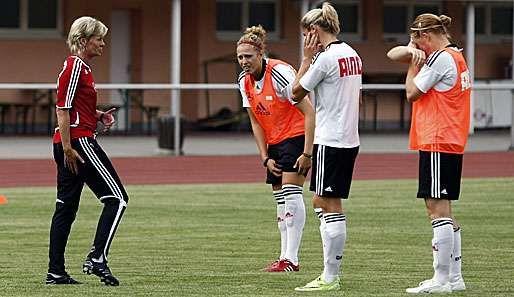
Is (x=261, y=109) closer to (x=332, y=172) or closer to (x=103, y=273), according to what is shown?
(x=332, y=172)

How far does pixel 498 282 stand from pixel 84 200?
342 inches

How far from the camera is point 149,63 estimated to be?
Result: 108 feet

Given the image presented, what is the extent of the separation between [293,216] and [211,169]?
12555mm

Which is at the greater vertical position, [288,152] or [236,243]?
[288,152]

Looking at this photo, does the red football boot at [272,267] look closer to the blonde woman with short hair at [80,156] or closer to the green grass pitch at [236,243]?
the green grass pitch at [236,243]

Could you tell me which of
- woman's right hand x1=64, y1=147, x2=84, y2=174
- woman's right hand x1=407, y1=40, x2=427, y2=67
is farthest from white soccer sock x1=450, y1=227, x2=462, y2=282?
woman's right hand x1=64, y1=147, x2=84, y2=174

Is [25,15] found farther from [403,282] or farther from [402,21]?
[403,282]

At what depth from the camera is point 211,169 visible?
22.8 meters

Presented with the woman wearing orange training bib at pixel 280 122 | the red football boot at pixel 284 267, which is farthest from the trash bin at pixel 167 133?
the red football boot at pixel 284 267

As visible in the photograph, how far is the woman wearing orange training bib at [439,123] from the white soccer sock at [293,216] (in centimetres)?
152

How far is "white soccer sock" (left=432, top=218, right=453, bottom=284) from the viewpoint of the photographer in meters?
8.87

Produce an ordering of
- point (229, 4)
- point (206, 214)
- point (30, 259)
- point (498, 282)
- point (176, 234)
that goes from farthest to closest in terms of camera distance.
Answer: point (229, 4)
point (206, 214)
point (176, 234)
point (30, 259)
point (498, 282)

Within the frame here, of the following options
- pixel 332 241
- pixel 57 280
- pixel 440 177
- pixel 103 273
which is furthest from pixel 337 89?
pixel 57 280

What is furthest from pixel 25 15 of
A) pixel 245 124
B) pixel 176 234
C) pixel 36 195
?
pixel 176 234
